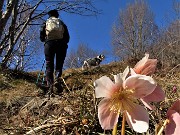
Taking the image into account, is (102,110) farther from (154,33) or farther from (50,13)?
(154,33)

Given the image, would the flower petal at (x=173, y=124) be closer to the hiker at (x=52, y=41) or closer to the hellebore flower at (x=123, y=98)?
the hellebore flower at (x=123, y=98)

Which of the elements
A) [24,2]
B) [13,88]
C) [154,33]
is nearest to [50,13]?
[13,88]

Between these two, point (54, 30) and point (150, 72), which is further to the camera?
point (54, 30)

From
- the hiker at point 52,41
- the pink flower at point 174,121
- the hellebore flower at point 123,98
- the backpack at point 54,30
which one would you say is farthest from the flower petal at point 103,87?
the backpack at point 54,30

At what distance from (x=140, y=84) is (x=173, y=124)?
0.10m

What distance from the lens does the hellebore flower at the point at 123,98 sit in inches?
26.5

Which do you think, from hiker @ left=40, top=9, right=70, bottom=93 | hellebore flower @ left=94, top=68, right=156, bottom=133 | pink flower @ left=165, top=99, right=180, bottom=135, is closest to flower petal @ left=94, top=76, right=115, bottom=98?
hellebore flower @ left=94, top=68, right=156, bottom=133

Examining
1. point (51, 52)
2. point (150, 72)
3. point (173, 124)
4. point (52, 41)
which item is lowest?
point (173, 124)

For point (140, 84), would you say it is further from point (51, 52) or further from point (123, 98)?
point (51, 52)

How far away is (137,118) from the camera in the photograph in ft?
2.28

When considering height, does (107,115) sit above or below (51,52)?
below

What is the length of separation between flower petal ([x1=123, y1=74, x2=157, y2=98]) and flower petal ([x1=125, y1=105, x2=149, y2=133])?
0.11 ft

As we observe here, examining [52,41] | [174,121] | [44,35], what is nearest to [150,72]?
[174,121]

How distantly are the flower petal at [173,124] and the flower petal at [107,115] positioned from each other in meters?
0.11
